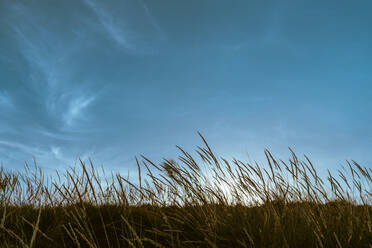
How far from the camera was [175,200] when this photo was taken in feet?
8.66

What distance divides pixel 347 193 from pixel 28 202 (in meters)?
4.03

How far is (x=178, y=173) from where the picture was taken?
2178 mm

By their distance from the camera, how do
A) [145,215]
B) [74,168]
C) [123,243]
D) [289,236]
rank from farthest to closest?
[74,168]
[145,215]
[123,243]
[289,236]

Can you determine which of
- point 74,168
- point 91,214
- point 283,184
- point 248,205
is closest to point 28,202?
point 74,168

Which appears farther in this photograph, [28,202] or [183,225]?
[28,202]

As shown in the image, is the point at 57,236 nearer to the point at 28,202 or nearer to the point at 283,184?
the point at 28,202

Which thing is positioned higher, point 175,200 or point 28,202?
point 28,202

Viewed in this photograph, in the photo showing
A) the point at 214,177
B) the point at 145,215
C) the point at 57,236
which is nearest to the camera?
the point at 57,236

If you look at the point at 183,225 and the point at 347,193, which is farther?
the point at 347,193

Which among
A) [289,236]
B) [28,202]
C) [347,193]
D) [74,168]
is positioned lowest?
[289,236]

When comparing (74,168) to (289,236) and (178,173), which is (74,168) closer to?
(178,173)

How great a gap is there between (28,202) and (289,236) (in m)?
3.53

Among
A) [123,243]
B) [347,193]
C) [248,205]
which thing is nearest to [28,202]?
[123,243]

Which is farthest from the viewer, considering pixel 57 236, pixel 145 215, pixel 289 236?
pixel 145 215
